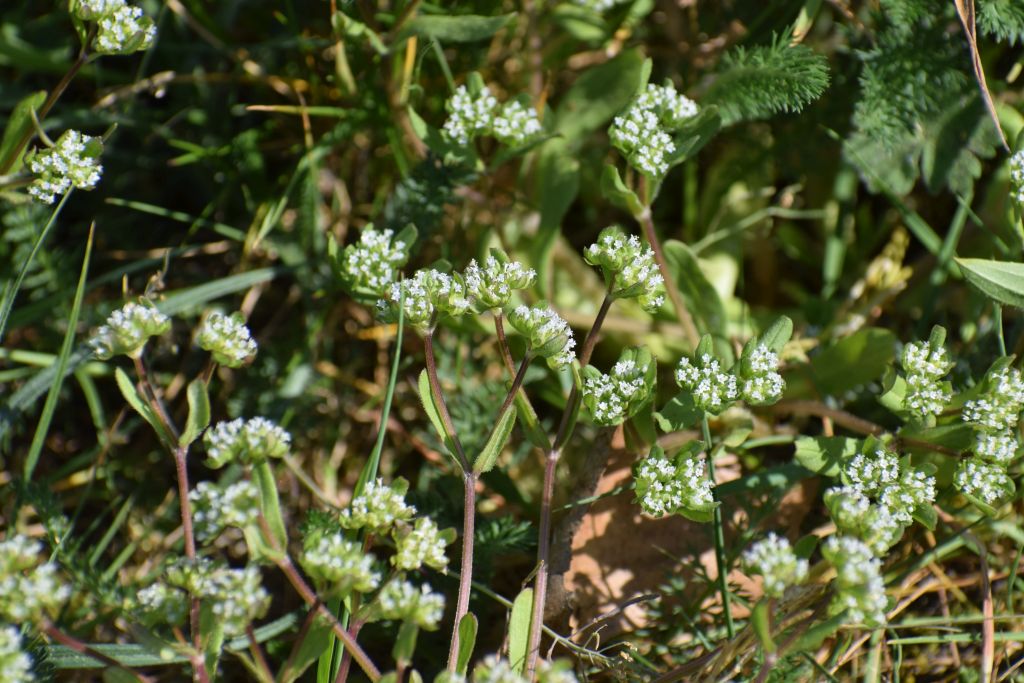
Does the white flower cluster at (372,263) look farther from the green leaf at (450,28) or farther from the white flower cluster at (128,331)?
the green leaf at (450,28)

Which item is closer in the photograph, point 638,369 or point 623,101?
point 638,369

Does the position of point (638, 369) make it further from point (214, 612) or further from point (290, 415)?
point (290, 415)

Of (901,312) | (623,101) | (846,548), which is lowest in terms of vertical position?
(901,312)

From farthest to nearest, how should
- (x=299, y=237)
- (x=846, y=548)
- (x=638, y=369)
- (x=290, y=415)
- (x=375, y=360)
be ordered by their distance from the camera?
(x=375, y=360) < (x=299, y=237) < (x=290, y=415) < (x=638, y=369) < (x=846, y=548)

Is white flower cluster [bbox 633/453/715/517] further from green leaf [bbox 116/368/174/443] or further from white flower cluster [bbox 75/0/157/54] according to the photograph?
white flower cluster [bbox 75/0/157/54]

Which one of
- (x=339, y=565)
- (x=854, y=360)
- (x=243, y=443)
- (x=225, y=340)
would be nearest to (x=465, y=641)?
(x=339, y=565)

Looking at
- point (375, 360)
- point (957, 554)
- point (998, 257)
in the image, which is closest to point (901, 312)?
point (998, 257)

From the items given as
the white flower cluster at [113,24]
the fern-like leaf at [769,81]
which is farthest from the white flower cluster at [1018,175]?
the white flower cluster at [113,24]
